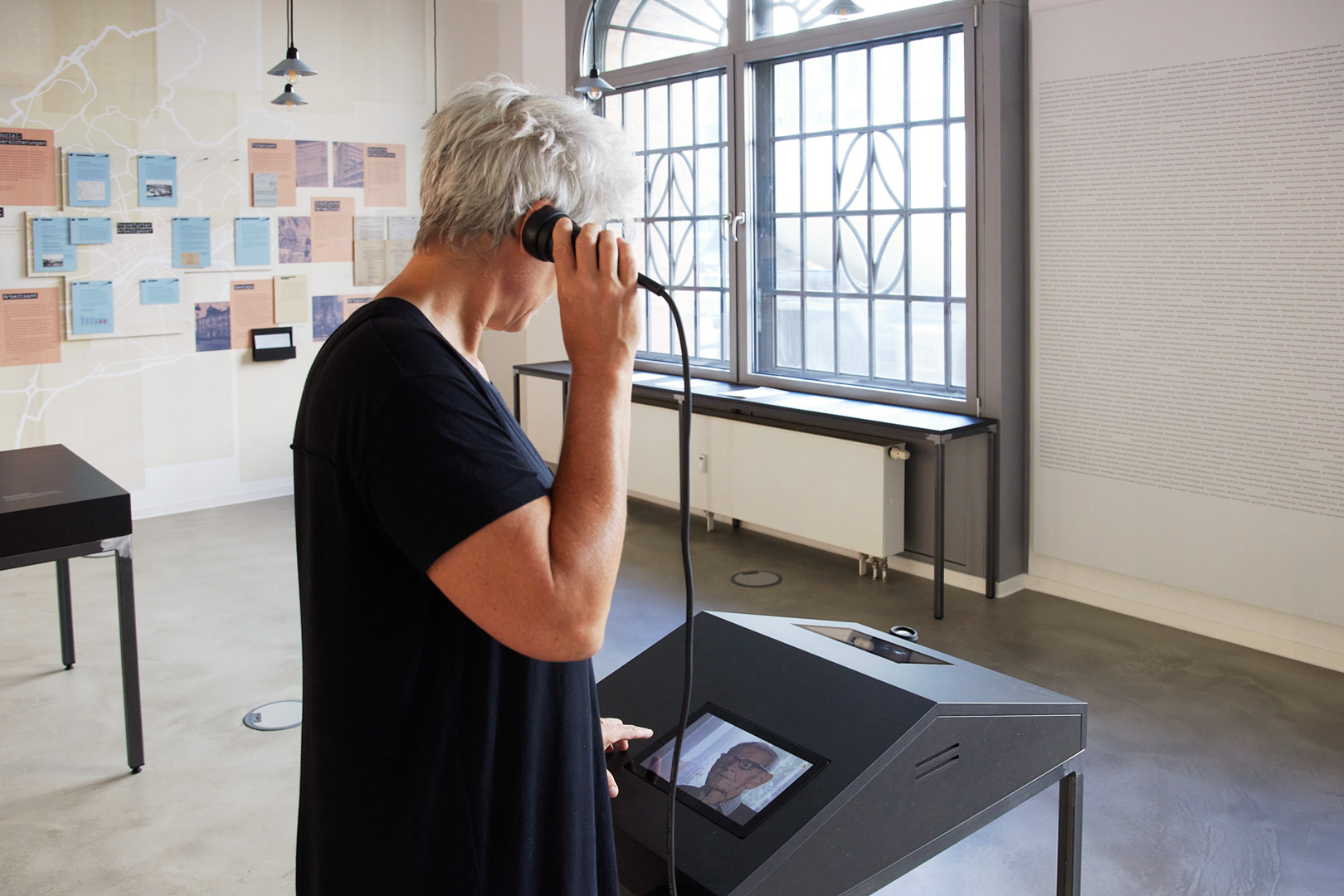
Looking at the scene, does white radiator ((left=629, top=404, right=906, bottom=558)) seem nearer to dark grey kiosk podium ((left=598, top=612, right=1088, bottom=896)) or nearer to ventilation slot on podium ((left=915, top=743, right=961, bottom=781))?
dark grey kiosk podium ((left=598, top=612, right=1088, bottom=896))

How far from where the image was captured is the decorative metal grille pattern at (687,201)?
5.84 m

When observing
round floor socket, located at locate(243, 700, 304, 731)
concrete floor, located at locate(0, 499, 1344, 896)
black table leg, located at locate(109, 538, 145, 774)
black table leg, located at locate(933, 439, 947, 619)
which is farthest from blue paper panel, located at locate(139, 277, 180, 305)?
black table leg, located at locate(933, 439, 947, 619)

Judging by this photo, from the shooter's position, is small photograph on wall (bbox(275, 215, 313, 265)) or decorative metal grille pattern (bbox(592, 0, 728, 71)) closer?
decorative metal grille pattern (bbox(592, 0, 728, 71))

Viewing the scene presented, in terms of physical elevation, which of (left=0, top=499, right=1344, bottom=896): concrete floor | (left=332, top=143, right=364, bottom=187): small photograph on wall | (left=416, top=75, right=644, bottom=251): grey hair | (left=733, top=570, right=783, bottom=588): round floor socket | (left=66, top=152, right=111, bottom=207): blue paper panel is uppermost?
(left=332, top=143, right=364, bottom=187): small photograph on wall

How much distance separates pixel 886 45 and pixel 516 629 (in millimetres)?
4505

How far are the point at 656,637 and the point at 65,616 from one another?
2.16m

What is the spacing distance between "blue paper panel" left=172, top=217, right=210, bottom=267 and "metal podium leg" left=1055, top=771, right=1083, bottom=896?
19.0 feet

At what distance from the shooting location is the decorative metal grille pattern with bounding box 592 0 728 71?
571 cm

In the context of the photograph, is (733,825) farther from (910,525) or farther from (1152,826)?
(910,525)

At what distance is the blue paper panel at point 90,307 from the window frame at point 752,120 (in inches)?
117

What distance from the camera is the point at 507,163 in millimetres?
1054

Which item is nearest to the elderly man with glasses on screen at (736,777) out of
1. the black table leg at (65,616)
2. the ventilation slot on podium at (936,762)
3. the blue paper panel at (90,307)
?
the ventilation slot on podium at (936,762)


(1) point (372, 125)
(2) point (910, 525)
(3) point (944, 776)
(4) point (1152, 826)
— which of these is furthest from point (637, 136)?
(3) point (944, 776)

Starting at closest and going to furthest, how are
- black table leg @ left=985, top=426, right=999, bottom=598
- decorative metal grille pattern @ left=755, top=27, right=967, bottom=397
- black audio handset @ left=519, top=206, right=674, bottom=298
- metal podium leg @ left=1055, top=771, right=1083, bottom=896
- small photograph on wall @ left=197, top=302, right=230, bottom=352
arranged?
black audio handset @ left=519, top=206, right=674, bottom=298 < metal podium leg @ left=1055, top=771, right=1083, bottom=896 < black table leg @ left=985, top=426, right=999, bottom=598 < decorative metal grille pattern @ left=755, top=27, right=967, bottom=397 < small photograph on wall @ left=197, top=302, right=230, bottom=352
